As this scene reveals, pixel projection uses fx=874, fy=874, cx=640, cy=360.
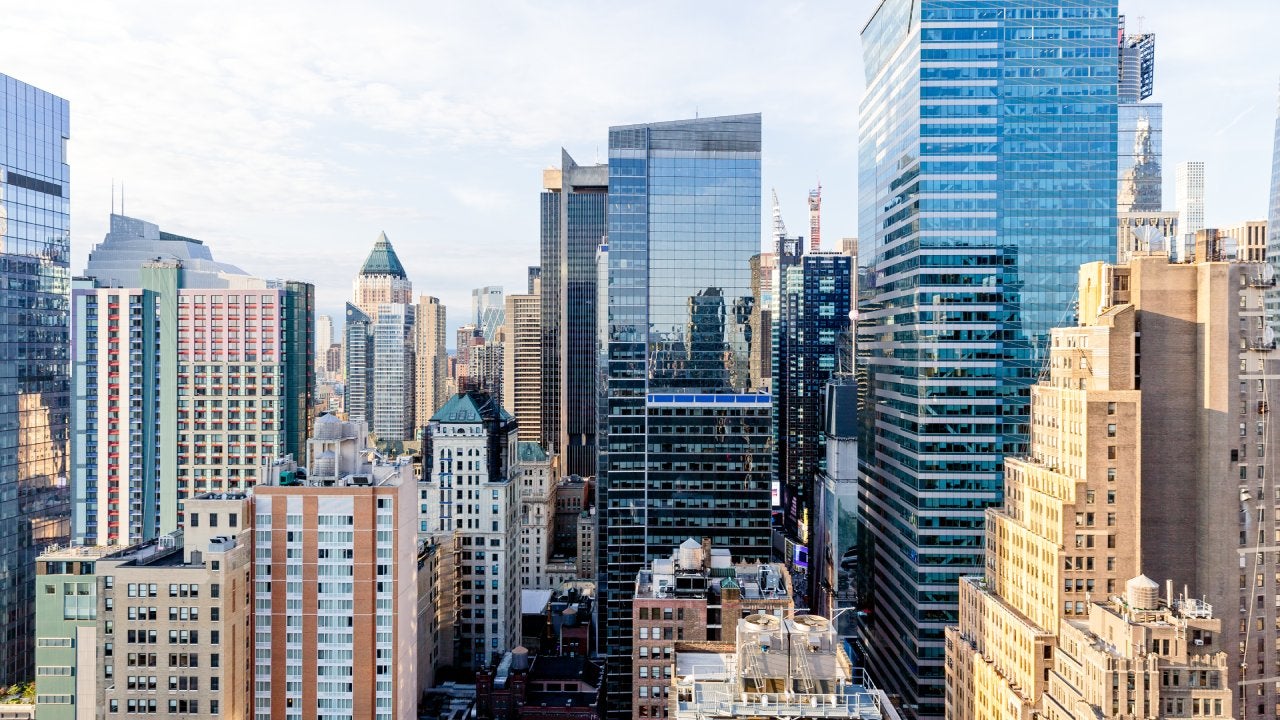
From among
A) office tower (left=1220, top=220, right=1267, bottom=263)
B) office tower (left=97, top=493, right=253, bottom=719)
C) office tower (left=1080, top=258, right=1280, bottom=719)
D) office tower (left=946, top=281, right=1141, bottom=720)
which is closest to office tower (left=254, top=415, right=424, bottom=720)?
office tower (left=97, top=493, right=253, bottom=719)

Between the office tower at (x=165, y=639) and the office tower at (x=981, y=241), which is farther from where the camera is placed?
the office tower at (x=981, y=241)

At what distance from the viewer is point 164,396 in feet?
538

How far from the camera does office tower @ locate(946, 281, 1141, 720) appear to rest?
82.1 m

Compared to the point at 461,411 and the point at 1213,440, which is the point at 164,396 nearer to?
the point at 461,411

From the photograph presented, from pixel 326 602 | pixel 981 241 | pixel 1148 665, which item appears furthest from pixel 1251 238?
pixel 326 602

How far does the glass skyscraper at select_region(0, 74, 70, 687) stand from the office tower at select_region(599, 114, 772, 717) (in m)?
92.7

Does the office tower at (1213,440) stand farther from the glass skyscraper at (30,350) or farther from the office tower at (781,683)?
the glass skyscraper at (30,350)

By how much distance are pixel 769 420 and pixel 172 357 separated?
111362mm

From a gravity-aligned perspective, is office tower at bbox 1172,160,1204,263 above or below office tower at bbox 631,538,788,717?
above

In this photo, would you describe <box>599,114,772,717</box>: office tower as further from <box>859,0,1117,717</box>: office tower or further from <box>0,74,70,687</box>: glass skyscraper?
<box>0,74,70,687</box>: glass skyscraper

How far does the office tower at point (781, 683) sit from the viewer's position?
6619 cm

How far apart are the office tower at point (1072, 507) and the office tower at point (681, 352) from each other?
67366 mm

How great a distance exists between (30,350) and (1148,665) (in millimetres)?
161854

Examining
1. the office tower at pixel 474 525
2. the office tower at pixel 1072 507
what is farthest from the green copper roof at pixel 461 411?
the office tower at pixel 1072 507
